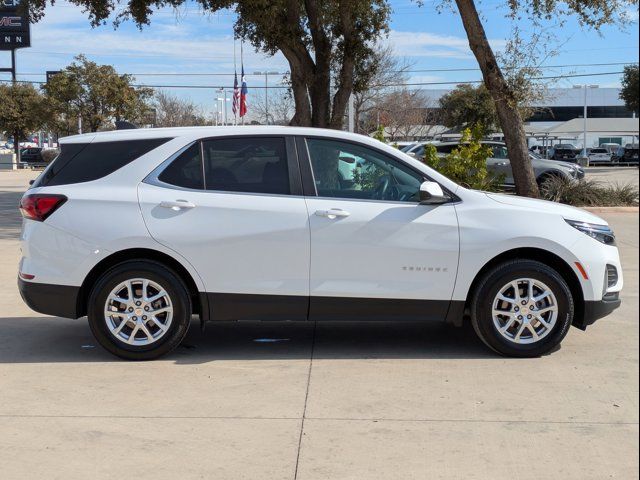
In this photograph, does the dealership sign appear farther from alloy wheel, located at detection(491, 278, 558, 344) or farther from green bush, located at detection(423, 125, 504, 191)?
alloy wheel, located at detection(491, 278, 558, 344)

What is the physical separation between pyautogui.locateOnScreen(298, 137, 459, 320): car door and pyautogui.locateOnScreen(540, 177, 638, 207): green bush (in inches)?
523

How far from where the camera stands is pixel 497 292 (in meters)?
5.75

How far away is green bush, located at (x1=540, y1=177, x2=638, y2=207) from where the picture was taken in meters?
18.3

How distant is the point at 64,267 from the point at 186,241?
969 mm

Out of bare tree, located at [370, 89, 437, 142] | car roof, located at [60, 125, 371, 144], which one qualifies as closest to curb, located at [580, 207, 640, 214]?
car roof, located at [60, 125, 371, 144]

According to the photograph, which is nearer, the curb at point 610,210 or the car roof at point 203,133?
the car roof at point 203,133

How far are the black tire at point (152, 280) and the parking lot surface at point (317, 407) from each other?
0.44 ft

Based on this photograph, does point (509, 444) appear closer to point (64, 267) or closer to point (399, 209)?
point (399, 209)

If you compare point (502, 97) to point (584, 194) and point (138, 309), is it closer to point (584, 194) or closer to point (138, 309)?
point (584, 194)

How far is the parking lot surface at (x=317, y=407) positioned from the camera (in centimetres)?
401

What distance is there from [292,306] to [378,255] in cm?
78

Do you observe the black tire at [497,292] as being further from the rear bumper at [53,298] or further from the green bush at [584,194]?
the green bush at [584,194]

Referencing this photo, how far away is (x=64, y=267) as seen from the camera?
5.72 m

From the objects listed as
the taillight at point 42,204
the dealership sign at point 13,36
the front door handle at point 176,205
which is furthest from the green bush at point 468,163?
the dealership sign at point 13,36
